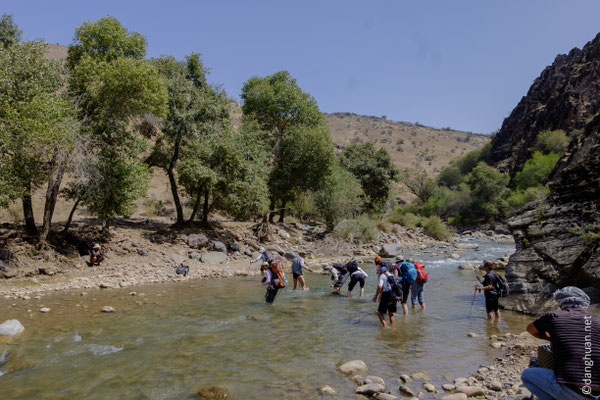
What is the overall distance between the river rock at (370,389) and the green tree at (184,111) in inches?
759

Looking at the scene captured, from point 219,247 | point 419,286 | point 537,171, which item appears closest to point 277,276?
point 419,286

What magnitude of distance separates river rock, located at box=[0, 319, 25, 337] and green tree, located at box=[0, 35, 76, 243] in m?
6.19

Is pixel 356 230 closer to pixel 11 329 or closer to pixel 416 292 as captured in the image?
pixel 416 292

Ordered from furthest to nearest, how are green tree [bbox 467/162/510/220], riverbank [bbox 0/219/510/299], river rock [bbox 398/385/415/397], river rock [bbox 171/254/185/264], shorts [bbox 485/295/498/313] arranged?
green tree [bbox 467/162/510/220]
river rock [bbox 171/254/185/264]
riverbank [bbox 0/219/510/299]
shorts [bbox 485/295/498/313]
river rock [bbox 398/385/415/397]

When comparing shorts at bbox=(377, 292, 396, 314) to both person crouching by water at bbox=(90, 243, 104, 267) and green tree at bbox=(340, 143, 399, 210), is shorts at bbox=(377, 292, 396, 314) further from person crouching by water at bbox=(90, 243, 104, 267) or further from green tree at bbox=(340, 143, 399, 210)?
green tree at bbox=(340, 143, 399, 210)

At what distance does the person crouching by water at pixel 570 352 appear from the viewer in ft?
13.7

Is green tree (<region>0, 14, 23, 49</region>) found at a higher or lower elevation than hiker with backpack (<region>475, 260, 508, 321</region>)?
higher

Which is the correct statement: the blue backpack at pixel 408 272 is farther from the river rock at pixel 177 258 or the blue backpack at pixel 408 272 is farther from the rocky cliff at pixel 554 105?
the rocky cliff at pixel 554 105

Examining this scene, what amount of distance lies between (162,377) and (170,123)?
1930 cm

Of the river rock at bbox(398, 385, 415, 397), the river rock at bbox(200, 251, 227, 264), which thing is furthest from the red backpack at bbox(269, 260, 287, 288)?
the river rock at bbox(200, 251, 227, 264)

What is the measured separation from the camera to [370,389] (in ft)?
21.1

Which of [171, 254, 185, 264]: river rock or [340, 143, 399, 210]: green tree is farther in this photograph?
[340, 143, 399, 210]: green tree

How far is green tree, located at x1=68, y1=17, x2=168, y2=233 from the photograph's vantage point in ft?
56.4

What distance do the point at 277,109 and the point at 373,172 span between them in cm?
1880
